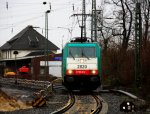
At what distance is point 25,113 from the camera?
16641mm

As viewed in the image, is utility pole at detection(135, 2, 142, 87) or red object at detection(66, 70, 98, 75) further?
utility pole at detection(135, 2, 142, 87)

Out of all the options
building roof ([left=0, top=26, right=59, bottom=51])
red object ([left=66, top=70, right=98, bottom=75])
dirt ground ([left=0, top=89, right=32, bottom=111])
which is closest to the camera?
dirt ground ([left=0, top=89, right=32, bottom=111])

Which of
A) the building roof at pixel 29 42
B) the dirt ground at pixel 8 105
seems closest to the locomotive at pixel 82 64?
the dirt ground at pixel 8 105

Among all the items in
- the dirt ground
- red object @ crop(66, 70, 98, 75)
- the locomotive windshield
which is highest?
the locomotive windshield

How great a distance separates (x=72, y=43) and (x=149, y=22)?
16196mm

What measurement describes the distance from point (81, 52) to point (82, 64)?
828mm

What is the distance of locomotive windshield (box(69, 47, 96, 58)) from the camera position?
87.2 feet

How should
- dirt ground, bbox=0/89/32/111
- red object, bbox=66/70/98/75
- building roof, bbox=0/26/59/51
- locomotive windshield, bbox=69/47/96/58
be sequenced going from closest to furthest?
dirt ground, bbox=0/89/32/111 < red object, bbox=66/70/98/75 < locomotive windshield, bbox=69/47/96/58 < building roof, bbox=0/26/59/51

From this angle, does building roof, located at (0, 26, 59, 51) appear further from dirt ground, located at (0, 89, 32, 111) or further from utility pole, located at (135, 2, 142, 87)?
dirt ground, located at (0, 89, 32, 111)

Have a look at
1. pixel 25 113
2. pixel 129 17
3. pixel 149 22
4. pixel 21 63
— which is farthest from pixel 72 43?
pixel 21 63

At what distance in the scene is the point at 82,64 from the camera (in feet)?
86.5

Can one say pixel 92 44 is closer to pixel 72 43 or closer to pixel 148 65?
pixel 72 43

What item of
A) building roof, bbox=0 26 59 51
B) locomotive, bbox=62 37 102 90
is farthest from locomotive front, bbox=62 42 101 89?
building roof, bbox=0 26 59 51

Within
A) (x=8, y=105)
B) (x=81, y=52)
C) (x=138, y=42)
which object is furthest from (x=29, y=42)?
(x=8, y=105)
